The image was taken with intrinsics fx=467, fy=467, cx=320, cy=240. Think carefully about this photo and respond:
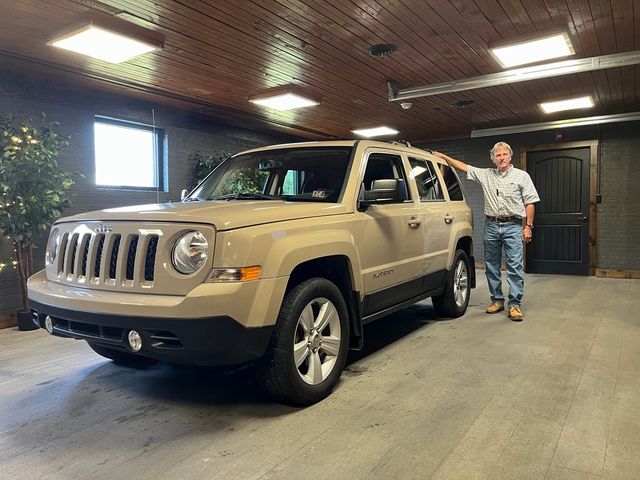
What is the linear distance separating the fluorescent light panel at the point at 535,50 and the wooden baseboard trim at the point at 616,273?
507 centimetres

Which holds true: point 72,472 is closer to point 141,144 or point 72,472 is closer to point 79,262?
point 79,262

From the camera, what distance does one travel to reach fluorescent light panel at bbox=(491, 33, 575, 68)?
437 cm

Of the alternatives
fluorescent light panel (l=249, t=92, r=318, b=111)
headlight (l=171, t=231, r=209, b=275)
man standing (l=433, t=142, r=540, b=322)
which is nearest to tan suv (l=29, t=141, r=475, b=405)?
headlight (l=171, t=231, r=209, b=275)

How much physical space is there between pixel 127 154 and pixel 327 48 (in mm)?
3455

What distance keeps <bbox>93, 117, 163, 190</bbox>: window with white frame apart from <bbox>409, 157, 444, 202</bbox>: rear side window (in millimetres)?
4129

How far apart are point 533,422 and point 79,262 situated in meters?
2.66

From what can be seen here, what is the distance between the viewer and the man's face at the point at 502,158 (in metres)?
4.89

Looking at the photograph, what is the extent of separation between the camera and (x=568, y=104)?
6.98 metres

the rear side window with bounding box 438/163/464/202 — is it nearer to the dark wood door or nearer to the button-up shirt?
the button-up shirt

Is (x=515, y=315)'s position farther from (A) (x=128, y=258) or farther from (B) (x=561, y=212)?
(B) (x=561, y=212)

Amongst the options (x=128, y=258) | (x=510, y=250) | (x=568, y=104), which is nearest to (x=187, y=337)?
(x=128, y=258)

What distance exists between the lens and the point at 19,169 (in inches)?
185

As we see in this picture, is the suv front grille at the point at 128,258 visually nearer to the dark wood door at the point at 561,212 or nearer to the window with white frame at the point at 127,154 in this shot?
the window with white frame at the point at 127,154

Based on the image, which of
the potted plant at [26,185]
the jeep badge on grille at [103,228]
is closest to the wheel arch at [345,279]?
the jeep badge on grille at [103,228]
